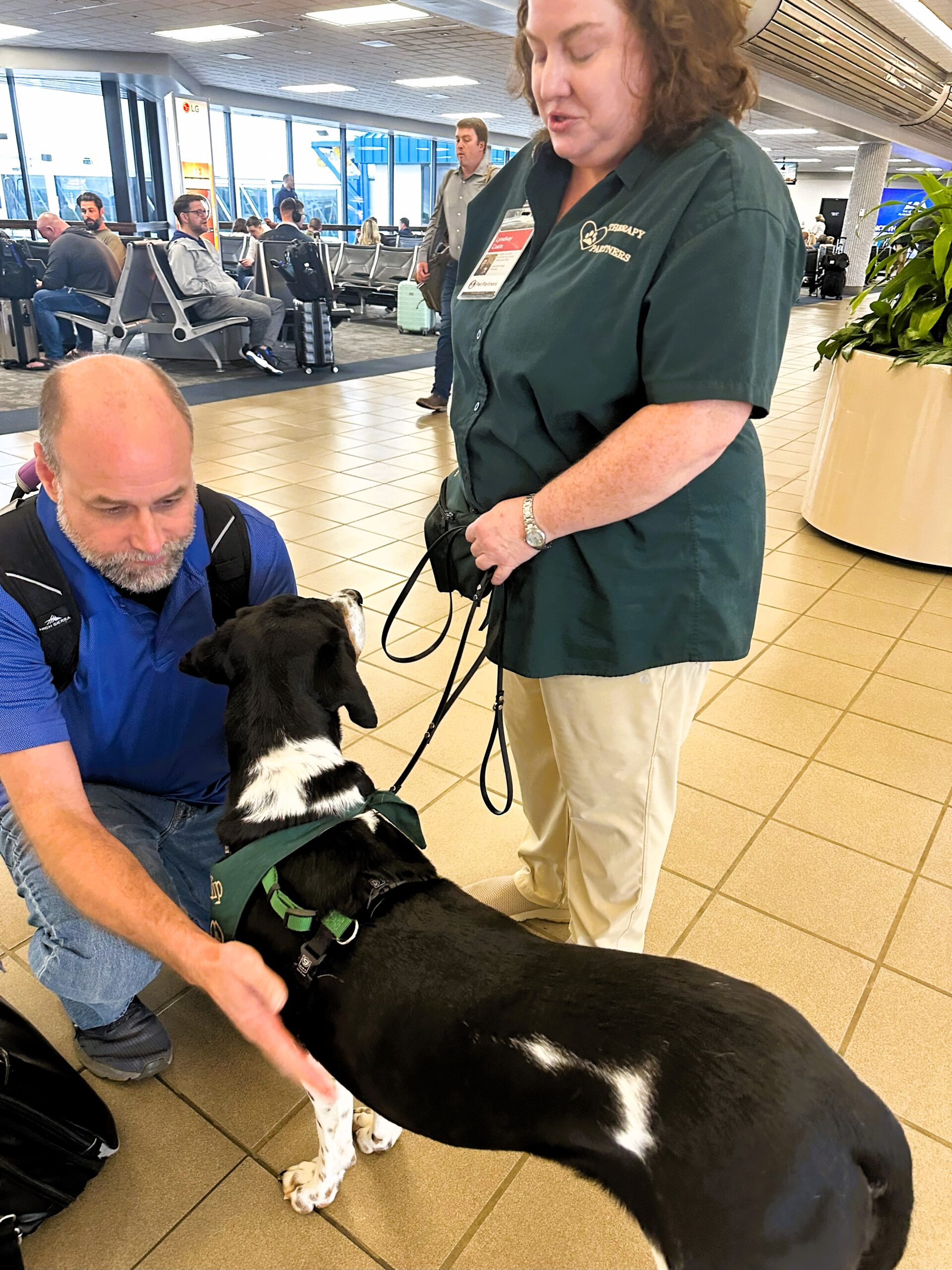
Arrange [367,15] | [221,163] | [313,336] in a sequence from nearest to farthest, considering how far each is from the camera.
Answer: [313,336] < [367,15] < [221,163]

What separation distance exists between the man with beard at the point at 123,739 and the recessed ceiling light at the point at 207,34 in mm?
11750

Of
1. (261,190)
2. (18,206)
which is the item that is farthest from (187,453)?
(261,190)

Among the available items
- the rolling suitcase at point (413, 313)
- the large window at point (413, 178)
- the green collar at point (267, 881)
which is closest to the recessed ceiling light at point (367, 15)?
the rolling suitcase at point (413, 313)

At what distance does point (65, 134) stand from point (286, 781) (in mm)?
15906

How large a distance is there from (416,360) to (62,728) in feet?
27.5

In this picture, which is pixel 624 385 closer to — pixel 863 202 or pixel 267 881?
pixel 267 881

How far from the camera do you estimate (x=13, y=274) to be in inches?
292

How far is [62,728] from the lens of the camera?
1.29 meters

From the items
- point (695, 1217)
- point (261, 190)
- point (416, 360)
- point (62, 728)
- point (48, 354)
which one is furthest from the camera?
point (261, 190)

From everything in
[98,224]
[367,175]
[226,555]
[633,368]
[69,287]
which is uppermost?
[367,175]

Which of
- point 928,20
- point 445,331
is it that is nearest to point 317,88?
point 928,20

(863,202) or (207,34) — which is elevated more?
(207,34)

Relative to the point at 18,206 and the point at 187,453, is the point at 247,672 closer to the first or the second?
the point at 187,453

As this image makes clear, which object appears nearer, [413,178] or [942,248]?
[942,248]
